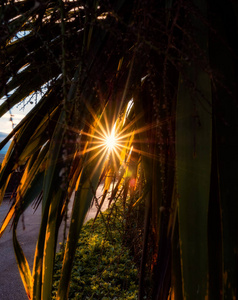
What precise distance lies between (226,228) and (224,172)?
133 millimetres

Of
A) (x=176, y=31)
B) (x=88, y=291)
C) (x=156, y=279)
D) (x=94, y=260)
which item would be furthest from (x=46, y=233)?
(x=94, y=260)

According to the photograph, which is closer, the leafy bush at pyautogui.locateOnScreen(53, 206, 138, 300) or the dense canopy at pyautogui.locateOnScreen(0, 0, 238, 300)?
the dense canopy at pyautogui.locateOnScreen(0, 0, 238, 300)

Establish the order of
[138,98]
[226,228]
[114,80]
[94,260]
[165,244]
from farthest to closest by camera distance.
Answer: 1. [94,260]
2. [138,98]
3. [114,80]
4. [165,244]
5. [226,228]

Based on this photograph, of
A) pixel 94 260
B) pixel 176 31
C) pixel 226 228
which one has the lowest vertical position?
pixel 94 260

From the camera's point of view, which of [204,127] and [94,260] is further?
[94,260]

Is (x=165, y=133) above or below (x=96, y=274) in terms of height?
above

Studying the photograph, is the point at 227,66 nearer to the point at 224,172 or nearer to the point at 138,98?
the point at 224,172

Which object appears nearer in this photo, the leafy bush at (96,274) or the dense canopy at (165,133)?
the dense canopy at (165,133)

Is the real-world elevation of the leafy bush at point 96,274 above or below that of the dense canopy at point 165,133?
below

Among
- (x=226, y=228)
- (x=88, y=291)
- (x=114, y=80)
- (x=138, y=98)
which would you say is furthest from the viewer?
(x=88, y=291)

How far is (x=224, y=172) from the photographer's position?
0.59 meters

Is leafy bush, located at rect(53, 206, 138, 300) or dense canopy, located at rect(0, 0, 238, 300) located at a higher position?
dense canopy, located at rect(0, 0, 238, 300)

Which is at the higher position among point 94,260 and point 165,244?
point 165,244

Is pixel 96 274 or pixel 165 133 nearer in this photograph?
pixel 165 133
